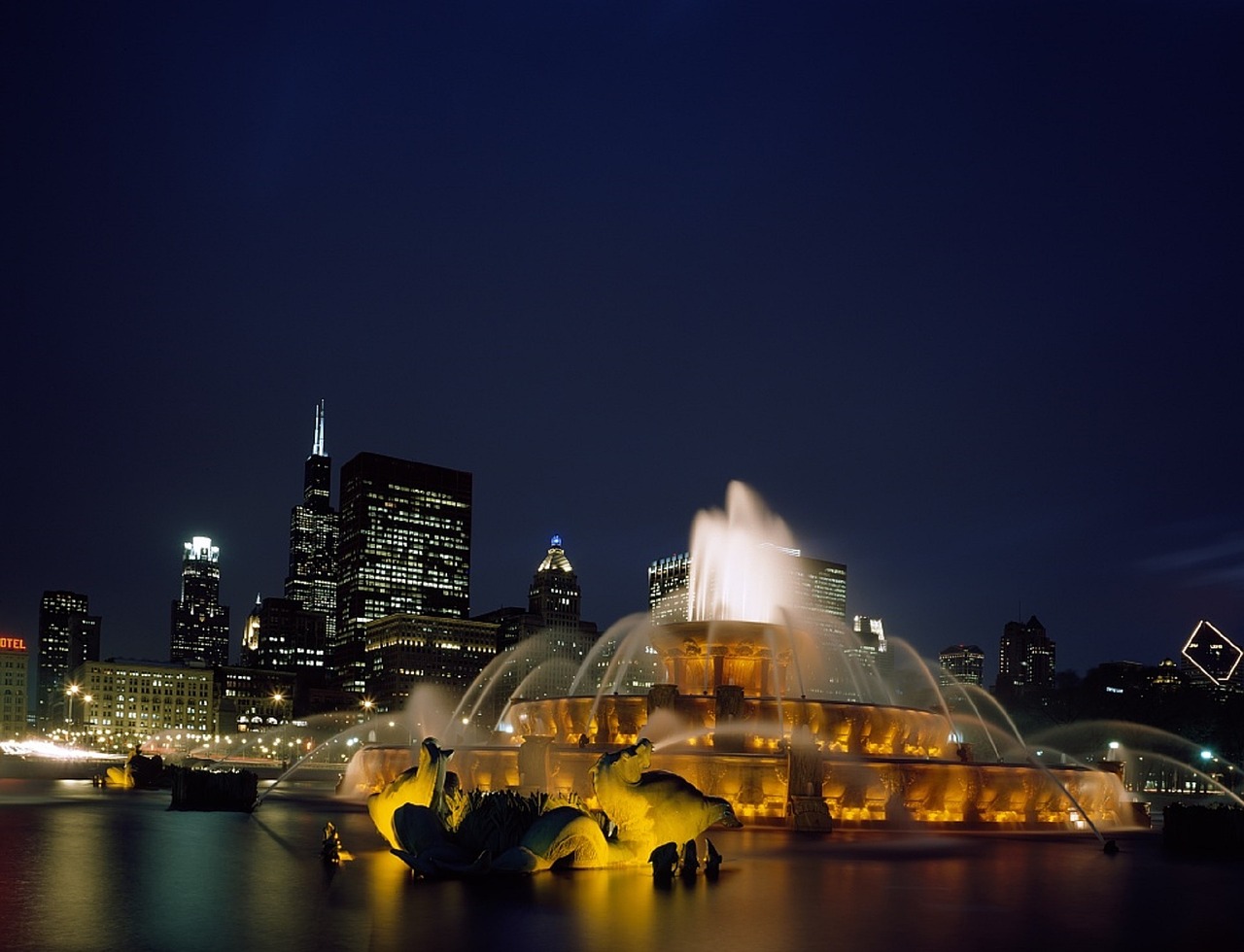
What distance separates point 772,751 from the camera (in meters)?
30.7

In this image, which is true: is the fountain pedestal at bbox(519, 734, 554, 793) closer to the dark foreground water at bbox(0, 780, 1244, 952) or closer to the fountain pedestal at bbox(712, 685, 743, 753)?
the fountain pedestal at bbox(712, 685, 743, 753)

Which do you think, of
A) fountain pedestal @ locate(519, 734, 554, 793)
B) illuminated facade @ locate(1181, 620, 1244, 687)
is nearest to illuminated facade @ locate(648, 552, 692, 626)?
illuminated facade @ locate(1181, 620, 1244, 687)

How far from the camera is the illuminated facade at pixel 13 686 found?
17750cm

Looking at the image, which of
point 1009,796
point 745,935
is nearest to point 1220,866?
point 1009,796

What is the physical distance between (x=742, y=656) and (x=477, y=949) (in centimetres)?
2962

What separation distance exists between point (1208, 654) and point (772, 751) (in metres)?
132

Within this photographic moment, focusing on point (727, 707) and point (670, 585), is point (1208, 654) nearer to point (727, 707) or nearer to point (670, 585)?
point (670, 585)

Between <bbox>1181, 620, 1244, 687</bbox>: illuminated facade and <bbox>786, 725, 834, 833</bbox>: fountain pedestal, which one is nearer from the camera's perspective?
<bbox>786, 725, 834, 833</bbox>: fountain pedestal

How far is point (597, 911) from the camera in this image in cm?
1498

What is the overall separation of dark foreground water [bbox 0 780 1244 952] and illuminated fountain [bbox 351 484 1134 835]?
415cm

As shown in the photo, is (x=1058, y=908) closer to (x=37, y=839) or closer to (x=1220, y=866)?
(x=1220, y=866)

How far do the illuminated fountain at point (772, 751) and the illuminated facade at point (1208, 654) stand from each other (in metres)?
111

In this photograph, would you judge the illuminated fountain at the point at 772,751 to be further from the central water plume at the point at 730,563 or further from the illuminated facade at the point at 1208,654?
the illuminated facade at the point at 1208,654

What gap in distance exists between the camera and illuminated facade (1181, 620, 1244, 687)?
13988cm
